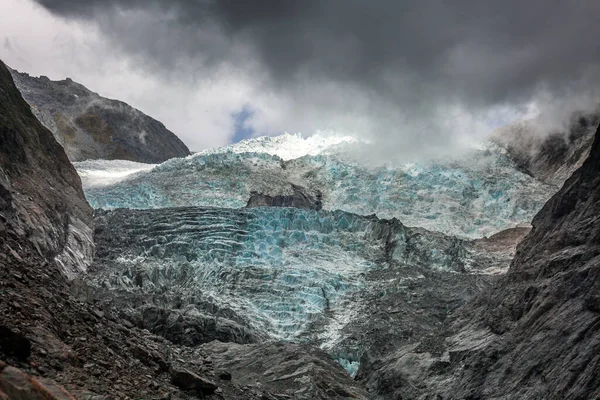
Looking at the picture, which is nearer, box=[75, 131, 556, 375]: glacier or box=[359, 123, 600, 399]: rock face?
box=[359, 123, 600, 399]: rock face

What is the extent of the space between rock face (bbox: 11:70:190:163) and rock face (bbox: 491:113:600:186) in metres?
50.2

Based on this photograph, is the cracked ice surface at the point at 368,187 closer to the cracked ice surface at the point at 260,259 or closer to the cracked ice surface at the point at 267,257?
the cracked ice surface at the point at 267,257

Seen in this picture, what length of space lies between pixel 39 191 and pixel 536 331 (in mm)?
22362

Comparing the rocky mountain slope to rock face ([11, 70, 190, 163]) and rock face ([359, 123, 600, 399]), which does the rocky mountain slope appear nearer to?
rock face ([359, 123, 600, 399])

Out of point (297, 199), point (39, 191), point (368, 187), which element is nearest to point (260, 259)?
point (39, 191)

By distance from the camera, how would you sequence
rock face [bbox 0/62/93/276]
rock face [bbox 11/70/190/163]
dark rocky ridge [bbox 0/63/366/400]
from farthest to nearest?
rock face [bbox 11/70/190/163] < rock face [bbox 0/62/93/276] < dark rocky ridge [bbox 0/63/366/400]

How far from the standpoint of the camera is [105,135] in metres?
94.2

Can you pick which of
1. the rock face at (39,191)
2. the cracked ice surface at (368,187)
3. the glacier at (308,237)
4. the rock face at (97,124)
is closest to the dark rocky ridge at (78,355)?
the rock face at (39,191)

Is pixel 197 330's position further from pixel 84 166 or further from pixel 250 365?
pixel 84 166

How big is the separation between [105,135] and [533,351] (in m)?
87.1

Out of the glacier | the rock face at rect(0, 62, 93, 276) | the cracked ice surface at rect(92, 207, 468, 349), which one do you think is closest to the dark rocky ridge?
the rock face at rect(0, 62, 93, 276)

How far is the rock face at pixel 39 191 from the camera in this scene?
25203 mm

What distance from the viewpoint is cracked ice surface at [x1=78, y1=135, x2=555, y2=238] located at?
50094mm

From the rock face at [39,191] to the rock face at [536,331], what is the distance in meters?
13.9
